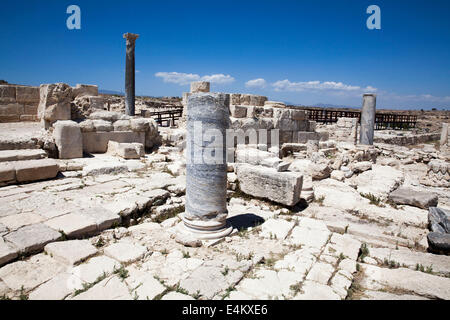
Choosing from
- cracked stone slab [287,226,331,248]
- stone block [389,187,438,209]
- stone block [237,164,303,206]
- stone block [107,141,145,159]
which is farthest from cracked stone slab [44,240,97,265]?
stone block [389,187,438,209]

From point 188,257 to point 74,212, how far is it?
2186 mm

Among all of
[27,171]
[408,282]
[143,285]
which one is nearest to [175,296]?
[143,285]

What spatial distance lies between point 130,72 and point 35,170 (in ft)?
30.5

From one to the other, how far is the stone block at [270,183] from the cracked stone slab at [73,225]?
3185mm

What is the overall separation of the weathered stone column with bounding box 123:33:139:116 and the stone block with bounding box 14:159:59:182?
8489 millimetres

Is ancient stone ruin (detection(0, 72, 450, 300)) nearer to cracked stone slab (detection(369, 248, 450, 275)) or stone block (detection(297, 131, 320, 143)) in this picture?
cracked stone slab (detection(369, 248, 450, 275))

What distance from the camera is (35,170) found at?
6070mm

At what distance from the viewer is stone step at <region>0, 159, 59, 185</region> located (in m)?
5.73

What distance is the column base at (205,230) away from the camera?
14.1 ft

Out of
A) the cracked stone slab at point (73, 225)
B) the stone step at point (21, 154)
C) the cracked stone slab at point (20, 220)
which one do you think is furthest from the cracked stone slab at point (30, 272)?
the stone step at point (21, 154)

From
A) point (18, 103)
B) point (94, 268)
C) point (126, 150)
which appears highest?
point (18, 103)

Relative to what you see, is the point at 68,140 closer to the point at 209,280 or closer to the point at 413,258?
the point at 209,280

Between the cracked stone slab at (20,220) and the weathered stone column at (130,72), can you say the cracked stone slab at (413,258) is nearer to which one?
the cracked stone slab at (20,220)
